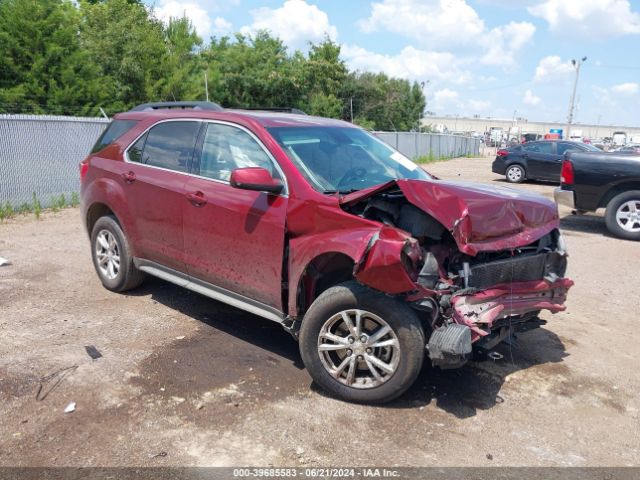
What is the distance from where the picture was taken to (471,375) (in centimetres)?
435

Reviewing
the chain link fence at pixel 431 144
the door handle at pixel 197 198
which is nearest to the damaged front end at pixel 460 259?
the door handle at pixel 197 198

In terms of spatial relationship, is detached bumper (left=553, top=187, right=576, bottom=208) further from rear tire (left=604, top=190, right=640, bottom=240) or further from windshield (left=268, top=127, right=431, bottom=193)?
windshield (left=268, top=127, right=431, bottom=193)

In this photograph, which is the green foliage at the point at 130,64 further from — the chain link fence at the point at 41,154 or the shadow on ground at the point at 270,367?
the shadow on ground at the point at 270,367

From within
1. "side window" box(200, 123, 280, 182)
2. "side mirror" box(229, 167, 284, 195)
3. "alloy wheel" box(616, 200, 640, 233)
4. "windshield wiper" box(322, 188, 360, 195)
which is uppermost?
"side window" box(200, 123, 280, 182)

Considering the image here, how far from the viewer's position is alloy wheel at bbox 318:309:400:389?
12.1 feet

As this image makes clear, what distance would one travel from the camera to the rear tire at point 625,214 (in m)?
9.55

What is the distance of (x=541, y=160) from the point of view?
62.0ft

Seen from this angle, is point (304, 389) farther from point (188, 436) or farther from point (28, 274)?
point (28, 274)

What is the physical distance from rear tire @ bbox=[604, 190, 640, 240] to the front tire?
7.50 metres

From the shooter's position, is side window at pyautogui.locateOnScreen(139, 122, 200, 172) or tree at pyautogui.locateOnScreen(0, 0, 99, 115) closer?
side window at pyautogui.locateOnScreen(139, 122, 200, 172)

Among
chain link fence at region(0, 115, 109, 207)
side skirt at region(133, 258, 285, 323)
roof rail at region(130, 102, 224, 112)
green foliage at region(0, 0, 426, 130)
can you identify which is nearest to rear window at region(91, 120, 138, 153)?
roof rail at region(130, 102, 224, 112)

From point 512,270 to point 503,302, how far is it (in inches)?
10.2

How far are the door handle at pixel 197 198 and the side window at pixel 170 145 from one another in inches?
12.0

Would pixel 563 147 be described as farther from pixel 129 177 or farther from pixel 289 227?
pixel 289 227
